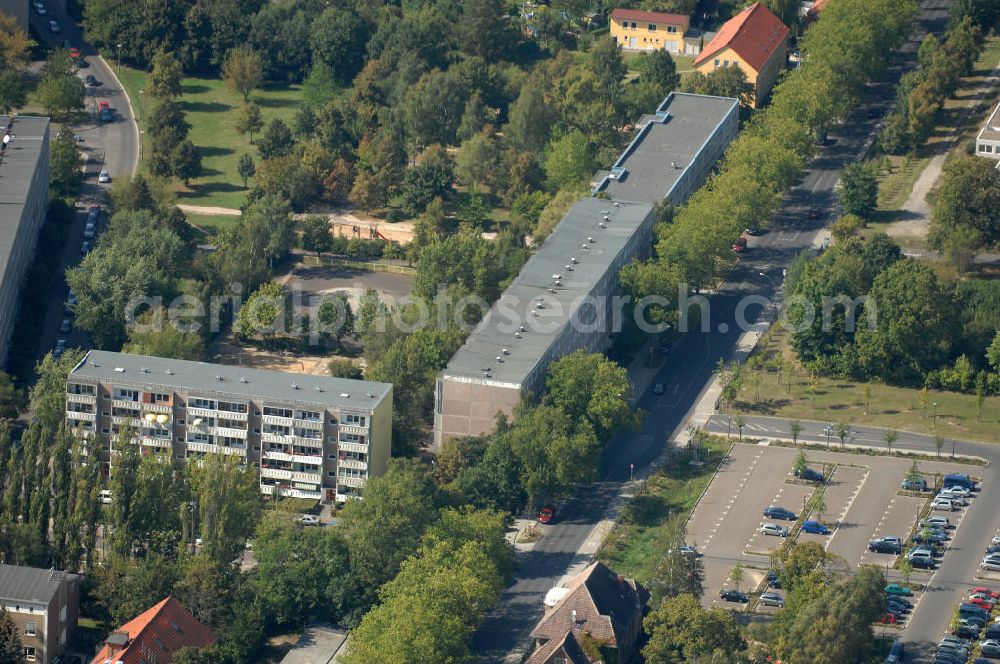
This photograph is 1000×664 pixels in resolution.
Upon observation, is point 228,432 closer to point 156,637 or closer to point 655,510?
point 156,637

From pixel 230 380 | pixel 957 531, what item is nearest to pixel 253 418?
pixel 230 380

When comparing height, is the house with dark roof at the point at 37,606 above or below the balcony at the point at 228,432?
above

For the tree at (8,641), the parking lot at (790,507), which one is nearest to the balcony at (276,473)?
the tree at (8,641)

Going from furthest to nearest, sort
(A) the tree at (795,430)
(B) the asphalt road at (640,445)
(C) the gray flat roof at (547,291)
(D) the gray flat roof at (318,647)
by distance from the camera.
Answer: (A) the tree at (795,430) < (C) the gray flat roof at (547,291) < (B) the asphalt road at (640,445) < (D) the gray flat roof at (318,647)

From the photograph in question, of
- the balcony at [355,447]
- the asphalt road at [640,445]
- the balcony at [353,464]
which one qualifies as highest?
the balcony at [355,447]

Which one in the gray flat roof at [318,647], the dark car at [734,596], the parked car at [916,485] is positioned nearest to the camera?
the gray flat roof at [318,647]

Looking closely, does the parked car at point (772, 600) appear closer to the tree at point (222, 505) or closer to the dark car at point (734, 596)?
the dark car at point (734, 596)

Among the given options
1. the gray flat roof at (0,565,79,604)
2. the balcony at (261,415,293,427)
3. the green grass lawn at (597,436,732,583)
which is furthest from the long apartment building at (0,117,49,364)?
the green grass lawn at (597,436,732,583)

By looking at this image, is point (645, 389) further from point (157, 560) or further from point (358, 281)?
point (157, 560)
